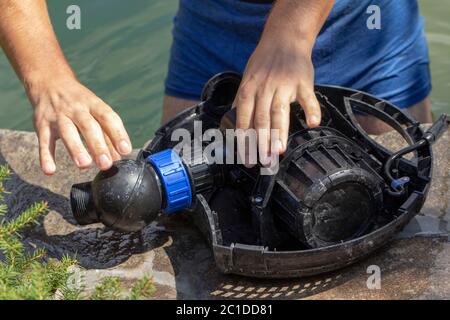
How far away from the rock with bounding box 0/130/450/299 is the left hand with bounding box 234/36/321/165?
1.19 feet

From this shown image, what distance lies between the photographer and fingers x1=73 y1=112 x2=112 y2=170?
1787mm

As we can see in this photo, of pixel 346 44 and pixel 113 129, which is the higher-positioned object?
pixel 113 129

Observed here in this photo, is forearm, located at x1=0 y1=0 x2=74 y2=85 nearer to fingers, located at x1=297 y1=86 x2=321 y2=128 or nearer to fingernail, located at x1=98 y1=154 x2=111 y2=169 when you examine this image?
fingernail, located at x1=98 y1=154 x2=111 y2=169

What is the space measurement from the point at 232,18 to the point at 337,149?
0.98 m

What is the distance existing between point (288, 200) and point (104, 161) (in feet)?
1.55

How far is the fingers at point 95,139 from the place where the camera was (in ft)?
5.86

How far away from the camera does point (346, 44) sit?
2.69 meters

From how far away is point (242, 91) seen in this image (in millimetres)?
1944

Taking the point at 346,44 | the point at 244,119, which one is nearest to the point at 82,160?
the point at 244,119

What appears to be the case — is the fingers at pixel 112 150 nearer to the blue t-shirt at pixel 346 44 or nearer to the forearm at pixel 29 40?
the forearm at pixel 29 40
